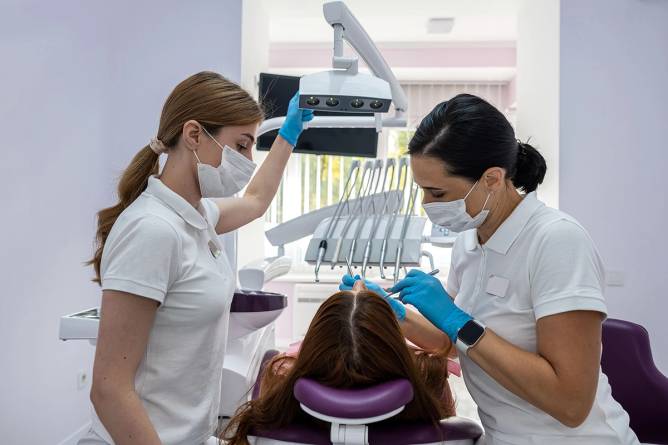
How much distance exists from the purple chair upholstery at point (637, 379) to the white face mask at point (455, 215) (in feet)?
2.09

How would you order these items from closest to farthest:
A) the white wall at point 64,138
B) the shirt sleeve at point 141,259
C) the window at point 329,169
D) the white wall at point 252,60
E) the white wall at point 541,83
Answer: the shirt sleeve at point 141,259 < the white wall at point 64,138 < the white wall at point 541,83 < the white wall at point 252,60 < the window at point 329,169

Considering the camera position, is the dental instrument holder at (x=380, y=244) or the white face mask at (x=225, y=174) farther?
the dental instrument holder at (x=380, y=244)

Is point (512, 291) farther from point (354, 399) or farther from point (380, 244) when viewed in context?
point (380, 244)

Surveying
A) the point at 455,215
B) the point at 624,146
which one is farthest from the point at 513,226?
the point at 624,146

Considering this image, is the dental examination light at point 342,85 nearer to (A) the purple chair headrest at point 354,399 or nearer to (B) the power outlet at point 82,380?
(A) the purple chair headrest at point 354,399

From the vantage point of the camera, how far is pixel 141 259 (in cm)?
88

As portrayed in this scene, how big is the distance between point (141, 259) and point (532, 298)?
2.35ft

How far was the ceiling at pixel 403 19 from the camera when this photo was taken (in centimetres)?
345

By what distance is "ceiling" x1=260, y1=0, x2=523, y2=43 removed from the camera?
11.3 ft

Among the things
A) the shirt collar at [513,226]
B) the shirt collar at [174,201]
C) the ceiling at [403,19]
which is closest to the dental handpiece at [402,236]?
the shirt collar at [513,226]

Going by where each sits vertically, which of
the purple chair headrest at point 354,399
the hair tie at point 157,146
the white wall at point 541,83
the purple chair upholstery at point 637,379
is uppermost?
the white wall at point 541,83

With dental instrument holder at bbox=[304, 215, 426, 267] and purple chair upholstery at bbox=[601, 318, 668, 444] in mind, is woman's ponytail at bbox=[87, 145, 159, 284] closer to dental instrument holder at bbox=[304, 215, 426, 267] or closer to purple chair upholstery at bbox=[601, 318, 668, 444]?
dental instrument holder at bbox=[304, 215, 426, 267]

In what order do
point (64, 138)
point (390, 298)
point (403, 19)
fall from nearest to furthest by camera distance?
point (390, 298), point (64, 138), point (403, 19)

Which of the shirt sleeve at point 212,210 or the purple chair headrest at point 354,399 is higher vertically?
the shirt sleeve at point 212,210
